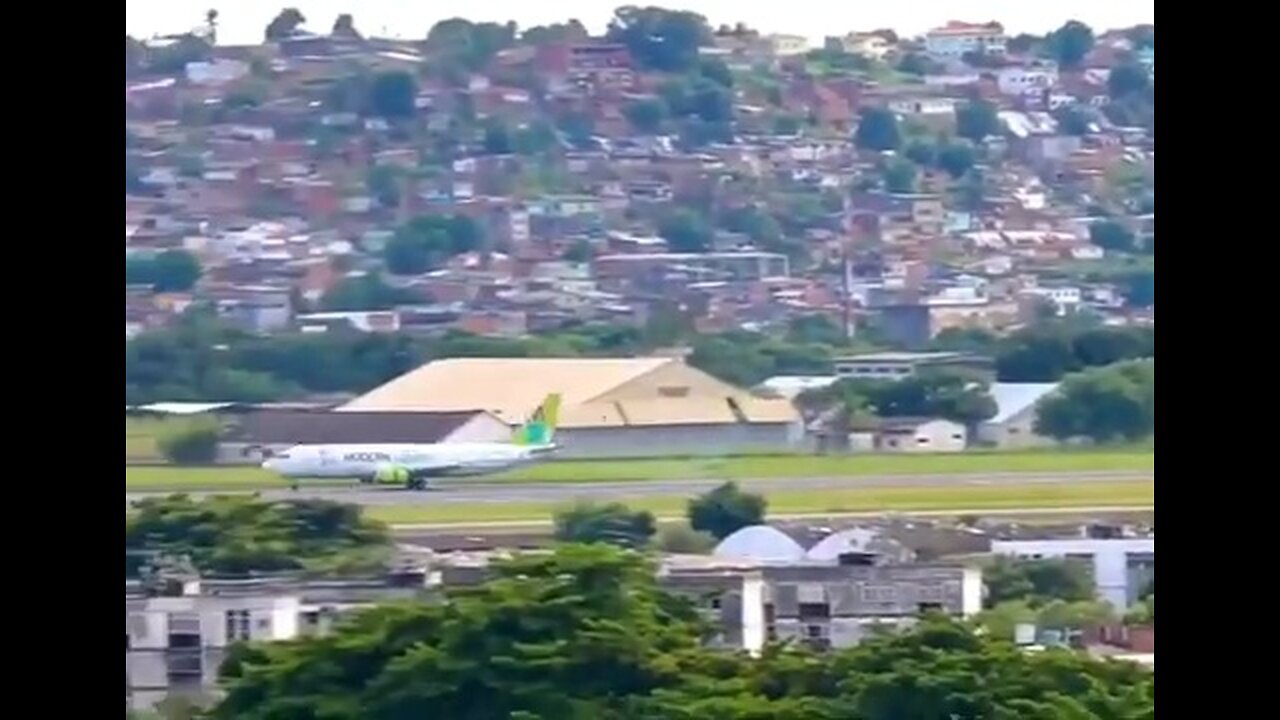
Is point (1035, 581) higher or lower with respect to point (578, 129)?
lower

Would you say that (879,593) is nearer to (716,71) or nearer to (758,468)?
(758,468)

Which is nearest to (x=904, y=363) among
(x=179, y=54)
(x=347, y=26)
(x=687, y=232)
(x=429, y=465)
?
(x=687, y=232)

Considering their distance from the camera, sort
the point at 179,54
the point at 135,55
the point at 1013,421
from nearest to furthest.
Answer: the point at 135,55 < the point at 179,54 < the point at 1013,421

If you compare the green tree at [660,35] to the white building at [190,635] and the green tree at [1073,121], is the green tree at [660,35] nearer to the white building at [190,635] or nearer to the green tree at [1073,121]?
the green tree at [1073,121]

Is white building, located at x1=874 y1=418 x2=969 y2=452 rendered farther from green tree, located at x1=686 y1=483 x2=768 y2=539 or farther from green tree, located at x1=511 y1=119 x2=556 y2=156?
green tree, located at x1=511 y1=119 x2=556 y2=156
